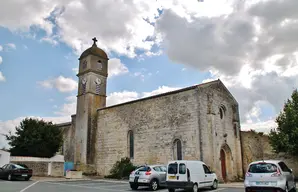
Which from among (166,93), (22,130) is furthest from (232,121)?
(22,130)

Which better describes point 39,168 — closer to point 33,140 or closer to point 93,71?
point 33,140

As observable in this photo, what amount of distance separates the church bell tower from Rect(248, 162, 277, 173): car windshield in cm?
2041

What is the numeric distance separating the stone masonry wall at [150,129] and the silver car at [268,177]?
9.30 meters

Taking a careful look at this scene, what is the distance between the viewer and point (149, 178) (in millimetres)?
15062

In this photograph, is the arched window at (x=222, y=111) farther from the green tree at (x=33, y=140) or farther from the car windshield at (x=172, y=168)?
the green tree at (x=33, y=140)

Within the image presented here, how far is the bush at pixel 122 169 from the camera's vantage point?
23953 millimetres

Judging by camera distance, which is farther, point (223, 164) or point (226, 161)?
point (226, 161)

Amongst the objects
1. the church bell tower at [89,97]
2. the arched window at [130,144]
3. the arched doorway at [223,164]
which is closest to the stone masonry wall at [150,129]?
the arched window at [130,144]

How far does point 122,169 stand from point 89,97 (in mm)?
9881

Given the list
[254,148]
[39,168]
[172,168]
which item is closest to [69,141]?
[39,168]

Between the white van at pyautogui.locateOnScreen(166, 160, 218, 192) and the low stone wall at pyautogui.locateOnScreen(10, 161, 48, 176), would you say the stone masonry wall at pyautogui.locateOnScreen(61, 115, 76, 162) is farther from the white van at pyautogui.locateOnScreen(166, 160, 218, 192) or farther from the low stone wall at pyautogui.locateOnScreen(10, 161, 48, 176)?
the white van at pyautogui.locateOnScreen(166, 160, 218, 192)

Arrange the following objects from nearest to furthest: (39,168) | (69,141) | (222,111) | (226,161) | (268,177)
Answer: (268,177) → (226,161) → (222,111) → (39,168) → (69,141)

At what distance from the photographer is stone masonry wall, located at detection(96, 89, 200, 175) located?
72.3 ft

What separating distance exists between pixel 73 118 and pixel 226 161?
62.7 ft
